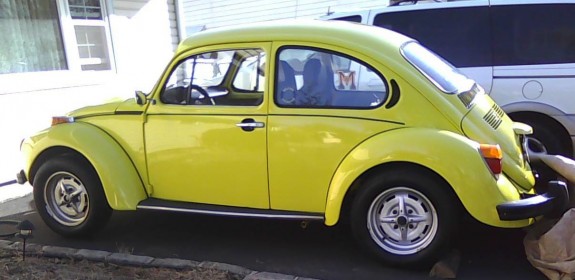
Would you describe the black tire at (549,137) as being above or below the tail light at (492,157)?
below

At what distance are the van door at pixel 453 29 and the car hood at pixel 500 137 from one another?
64.8 inches

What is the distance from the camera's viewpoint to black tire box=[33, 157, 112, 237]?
4020mm

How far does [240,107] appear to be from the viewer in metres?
3.70

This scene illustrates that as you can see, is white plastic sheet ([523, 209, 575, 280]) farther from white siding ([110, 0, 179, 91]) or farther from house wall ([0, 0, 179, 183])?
white siding ([110, 0, 179, 91])

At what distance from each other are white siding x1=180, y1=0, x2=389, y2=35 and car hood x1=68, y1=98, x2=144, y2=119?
10826 millimetres

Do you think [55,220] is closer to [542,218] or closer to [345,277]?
[345,277]

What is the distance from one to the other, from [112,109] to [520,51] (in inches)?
158

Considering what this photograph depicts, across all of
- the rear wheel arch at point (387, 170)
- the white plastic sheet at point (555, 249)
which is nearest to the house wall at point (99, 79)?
the rear wheel arch at point (387, 170)

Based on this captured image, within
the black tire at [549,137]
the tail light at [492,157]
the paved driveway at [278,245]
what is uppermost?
the tail light at [492,157]

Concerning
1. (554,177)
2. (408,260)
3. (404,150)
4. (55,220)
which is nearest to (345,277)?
(408,260)

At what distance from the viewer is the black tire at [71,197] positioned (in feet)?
13.2

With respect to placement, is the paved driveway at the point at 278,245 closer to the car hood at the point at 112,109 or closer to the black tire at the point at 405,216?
the black tire at the point at 405,216

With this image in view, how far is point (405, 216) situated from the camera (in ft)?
10.9

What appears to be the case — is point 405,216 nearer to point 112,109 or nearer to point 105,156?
point 105,156
